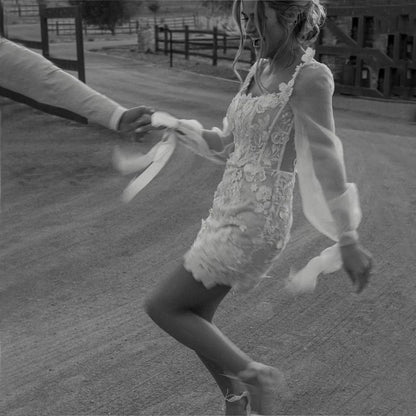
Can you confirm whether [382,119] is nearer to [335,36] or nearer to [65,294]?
[335,36]

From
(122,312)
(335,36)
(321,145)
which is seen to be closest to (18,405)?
(122,312)

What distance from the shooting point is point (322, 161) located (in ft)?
8.27

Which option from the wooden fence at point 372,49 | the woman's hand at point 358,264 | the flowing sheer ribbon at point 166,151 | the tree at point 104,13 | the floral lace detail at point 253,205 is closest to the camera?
the woman's hand at point 358,264

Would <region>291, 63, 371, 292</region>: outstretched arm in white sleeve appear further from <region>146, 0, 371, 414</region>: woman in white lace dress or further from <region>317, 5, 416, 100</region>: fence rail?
<region>317, 5, 416, 100</region>: fence rail

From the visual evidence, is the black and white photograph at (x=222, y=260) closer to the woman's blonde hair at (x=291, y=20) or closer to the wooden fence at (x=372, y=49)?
the woman's blonde hair at (x=291, y=20)

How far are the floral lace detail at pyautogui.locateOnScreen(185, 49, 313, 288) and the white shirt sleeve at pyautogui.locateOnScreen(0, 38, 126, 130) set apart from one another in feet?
1.60

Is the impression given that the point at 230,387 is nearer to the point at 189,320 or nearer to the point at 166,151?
the point at 189,320

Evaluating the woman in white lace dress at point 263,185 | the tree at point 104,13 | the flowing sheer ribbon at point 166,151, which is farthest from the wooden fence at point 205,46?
the woman in white lace dress at point 263,185

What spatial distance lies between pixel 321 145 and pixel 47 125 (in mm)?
10901

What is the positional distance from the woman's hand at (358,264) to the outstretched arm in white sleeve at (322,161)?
0.12 feet

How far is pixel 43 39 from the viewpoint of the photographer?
15.8 meters

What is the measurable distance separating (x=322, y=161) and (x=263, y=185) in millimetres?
245

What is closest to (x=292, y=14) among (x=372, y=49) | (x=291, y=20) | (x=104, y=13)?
(x=291, y=20)

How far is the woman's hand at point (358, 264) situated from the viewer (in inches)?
95.0
